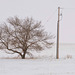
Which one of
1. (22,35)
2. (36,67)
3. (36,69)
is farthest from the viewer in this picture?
(22,35)

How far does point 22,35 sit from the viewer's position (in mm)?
7887

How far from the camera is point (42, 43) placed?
8.21 metres

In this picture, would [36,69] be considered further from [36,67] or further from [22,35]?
[22,35]

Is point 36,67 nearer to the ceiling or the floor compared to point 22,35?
nearer to the floor

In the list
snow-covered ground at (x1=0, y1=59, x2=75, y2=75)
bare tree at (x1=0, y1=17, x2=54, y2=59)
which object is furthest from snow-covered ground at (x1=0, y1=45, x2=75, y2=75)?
bare tree at (x1=0, y1=17, x2=54, y2=59)

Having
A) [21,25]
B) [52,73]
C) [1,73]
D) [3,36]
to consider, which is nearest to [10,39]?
[3,36]

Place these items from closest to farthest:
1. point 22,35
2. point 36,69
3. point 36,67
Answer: point 36,69 < point 36,67 < point 22,35

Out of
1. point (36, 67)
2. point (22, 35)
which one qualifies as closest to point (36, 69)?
point (36, 67)

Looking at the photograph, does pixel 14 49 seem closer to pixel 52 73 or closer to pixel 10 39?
pixel 10 39

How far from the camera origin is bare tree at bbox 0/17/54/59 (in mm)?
7863

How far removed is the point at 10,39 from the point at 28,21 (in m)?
1.62

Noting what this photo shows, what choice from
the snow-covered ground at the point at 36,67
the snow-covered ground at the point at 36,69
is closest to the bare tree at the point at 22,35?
the snow-covered ground at the point at 36,67

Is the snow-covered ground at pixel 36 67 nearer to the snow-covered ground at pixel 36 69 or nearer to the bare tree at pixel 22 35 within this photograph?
the snow-covered ground at pixel 36 69

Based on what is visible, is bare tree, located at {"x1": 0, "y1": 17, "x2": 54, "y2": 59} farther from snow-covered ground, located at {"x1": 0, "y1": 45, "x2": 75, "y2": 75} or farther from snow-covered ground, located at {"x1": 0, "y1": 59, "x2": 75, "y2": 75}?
snow-covered ground, located at {"x1": 0, "y1": 59, "x2": 75, "y2": 75}
